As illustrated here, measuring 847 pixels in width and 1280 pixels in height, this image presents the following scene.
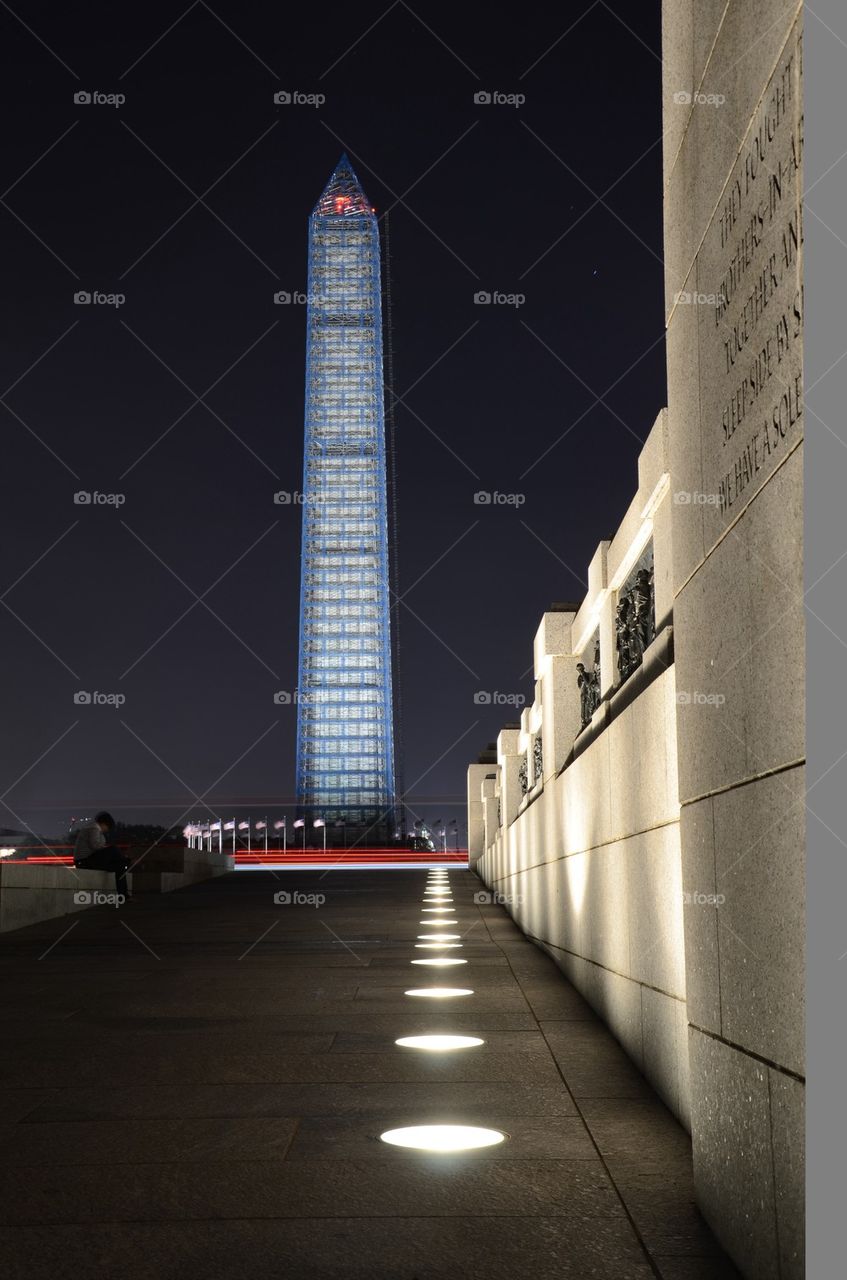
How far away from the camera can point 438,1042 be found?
6918 mm

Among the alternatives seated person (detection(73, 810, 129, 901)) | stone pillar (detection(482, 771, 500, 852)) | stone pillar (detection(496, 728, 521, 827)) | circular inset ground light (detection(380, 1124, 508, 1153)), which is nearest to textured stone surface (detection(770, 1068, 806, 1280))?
circular inset ground light (detection(380, 1124, 508, 1153))

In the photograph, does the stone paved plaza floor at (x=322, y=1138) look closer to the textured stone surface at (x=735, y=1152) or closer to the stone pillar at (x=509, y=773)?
the textured stone surface at (x=735, y=1152)

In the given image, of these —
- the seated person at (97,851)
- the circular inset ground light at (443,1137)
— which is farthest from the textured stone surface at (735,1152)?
the seated person at (97,851)

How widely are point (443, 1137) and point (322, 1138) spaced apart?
46 centimetres

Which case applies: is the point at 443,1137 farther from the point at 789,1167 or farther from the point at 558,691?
the point at 558,691

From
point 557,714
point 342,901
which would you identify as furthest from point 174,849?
point 557,714

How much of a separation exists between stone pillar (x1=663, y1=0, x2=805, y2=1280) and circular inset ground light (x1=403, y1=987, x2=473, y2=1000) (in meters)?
4.86

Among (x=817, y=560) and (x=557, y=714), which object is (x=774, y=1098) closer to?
(x=817, y=560)

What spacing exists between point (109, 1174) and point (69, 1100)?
51.5 inches

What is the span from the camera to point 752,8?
3281 millimetres

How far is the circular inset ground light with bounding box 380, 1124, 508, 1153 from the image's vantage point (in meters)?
4.63

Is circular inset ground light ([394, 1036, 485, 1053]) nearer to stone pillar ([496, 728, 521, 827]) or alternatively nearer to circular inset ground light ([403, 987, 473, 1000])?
circular inset ground light ([403, 987, 473, 1000])

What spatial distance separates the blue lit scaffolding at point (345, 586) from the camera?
140750mm

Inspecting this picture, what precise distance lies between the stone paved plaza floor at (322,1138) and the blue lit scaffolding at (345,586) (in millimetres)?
131032
